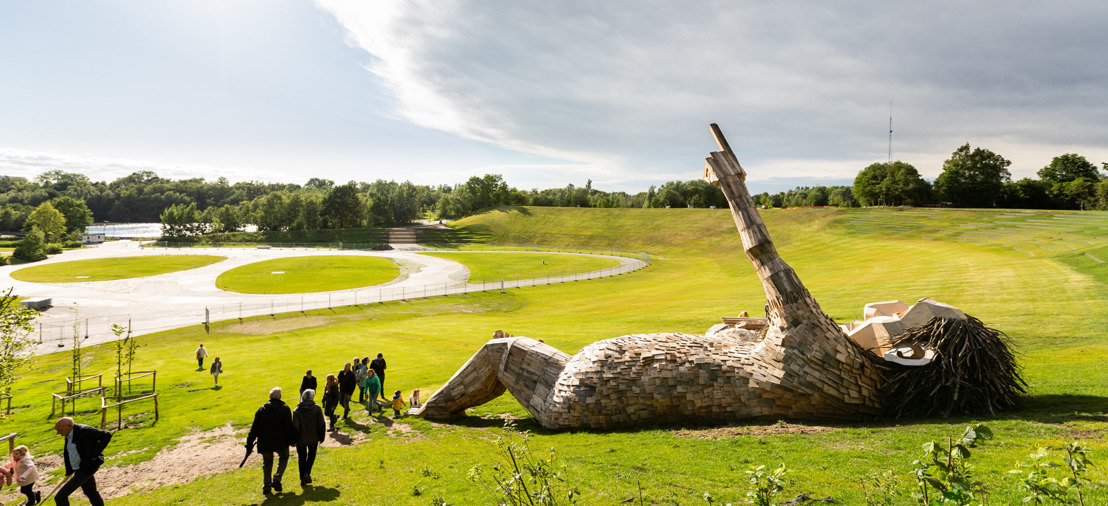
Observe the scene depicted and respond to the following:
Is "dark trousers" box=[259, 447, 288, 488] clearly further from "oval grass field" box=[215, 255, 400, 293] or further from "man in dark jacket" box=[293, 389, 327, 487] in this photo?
"oval grass field" box=[215, 255, 400, 293]

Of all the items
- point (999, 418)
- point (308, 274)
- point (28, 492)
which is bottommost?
point (308, 274)

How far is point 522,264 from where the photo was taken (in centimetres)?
7788

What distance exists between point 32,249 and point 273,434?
416 feet

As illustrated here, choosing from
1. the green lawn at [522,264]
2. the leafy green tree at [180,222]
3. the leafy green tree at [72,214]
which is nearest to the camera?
the green lawn at [522,264]

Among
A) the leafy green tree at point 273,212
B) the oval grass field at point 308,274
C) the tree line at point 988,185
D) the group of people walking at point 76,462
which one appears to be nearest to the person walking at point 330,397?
the group of people walking at point 76,462

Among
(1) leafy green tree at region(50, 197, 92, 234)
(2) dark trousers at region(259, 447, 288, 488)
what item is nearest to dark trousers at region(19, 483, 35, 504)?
(2) dark trousers at region(259, 447, 288, 488)

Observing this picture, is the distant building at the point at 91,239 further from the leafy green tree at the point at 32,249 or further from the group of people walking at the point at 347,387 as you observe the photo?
the group of people walking at the point at 347,387

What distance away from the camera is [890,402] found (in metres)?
9.76

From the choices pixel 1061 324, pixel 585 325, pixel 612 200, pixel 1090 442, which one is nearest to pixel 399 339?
pixel 585 325

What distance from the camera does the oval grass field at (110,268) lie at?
217 feet

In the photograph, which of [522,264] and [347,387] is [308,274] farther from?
[347,387]

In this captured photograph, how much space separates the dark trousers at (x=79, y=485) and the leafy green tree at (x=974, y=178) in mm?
120774

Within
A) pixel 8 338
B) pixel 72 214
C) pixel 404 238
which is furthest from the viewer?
pixel 72 214

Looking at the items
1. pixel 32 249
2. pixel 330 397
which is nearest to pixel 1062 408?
pixel 330 397
